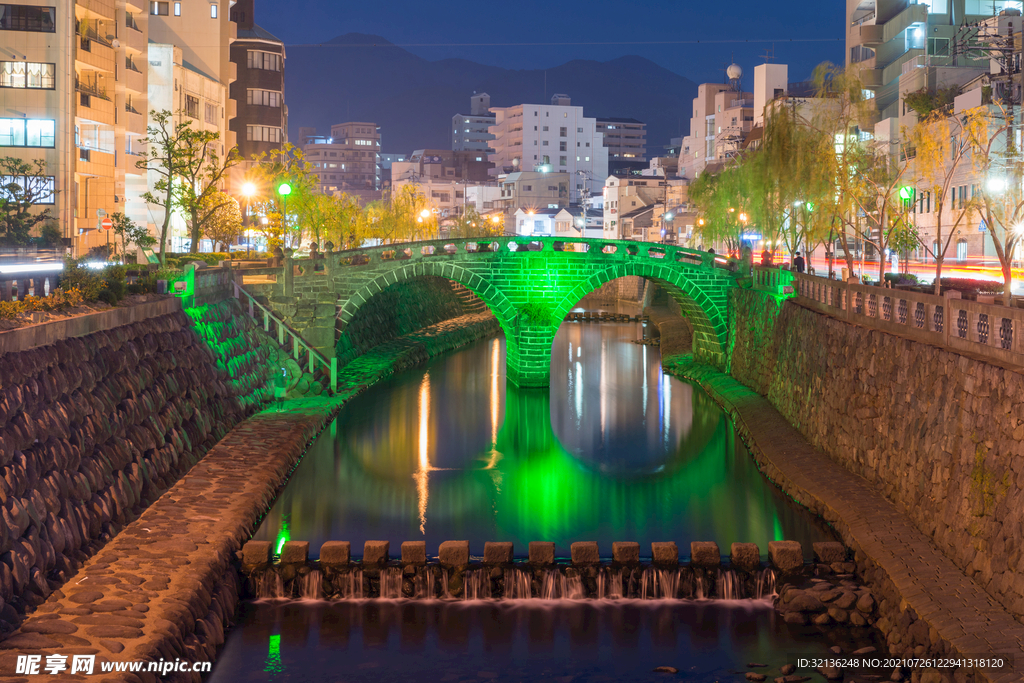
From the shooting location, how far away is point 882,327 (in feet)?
65.8

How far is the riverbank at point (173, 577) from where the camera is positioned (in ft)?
38.7

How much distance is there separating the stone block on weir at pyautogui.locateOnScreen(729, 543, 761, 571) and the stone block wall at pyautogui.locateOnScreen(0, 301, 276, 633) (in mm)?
10264

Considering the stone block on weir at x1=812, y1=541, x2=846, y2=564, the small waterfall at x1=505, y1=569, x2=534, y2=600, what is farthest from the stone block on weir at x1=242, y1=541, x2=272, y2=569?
the stone block on weir at x1=812, y1=541, x2=846, y2=564

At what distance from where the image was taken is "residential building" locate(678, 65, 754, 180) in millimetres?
90125

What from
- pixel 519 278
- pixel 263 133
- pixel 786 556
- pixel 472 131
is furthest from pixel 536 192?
pixel 786 556

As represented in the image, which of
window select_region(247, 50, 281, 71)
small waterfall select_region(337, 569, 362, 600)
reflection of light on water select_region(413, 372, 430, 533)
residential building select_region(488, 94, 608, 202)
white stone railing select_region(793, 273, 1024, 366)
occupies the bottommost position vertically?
small waterfall select_region(337, 569, 362, 600)

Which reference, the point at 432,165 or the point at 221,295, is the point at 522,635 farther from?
the point at 432,165

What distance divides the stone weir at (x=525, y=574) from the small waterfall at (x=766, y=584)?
0.05 feet

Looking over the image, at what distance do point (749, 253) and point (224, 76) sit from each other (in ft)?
133

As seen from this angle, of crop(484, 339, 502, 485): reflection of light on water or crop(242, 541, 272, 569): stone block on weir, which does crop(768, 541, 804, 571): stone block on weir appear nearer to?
crop(242, 541, 272, 569): stone block on weir

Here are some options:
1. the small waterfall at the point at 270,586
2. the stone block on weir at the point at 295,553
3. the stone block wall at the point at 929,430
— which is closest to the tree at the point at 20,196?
the stone block on weir at the point at 295,553

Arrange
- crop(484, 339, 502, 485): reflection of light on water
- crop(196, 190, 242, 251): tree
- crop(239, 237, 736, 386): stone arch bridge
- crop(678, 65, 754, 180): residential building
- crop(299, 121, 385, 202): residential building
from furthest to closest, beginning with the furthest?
crop(299, 121, 385, 202): residential building → crop(678, 65, 754, 180): residential building → crop(196, 190, 242, 251): tree → crop(239, 237, 736, 386): stone arch bridge → crop(484, 339, 502, 485): reflection of light on water

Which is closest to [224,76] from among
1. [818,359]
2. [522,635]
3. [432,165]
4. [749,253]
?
[749,253]

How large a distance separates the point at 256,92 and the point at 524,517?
5493 centimetres
